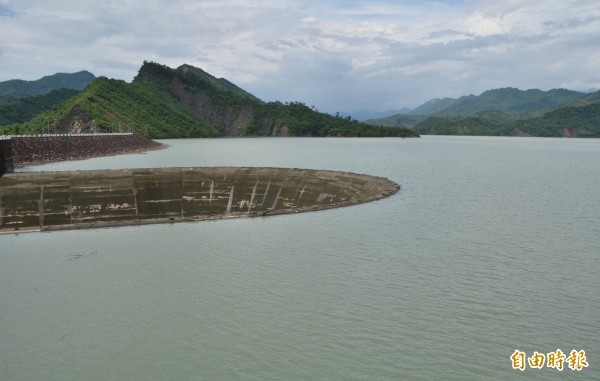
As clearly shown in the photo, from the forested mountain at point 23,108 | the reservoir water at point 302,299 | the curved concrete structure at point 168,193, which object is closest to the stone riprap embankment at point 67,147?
the curved concrete structure at point 168,193

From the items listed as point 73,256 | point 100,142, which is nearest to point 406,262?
point 73,256

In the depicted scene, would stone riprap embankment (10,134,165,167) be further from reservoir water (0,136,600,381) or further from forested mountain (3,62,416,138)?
reservoir water (0,136,600,381)

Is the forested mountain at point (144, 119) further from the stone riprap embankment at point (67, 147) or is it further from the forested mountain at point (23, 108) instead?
the forested mountain at point (23, 108)

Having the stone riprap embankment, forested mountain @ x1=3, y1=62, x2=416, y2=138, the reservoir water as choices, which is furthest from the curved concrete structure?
forested mountain @ x1=3, y1=62, x2=416, y2=138

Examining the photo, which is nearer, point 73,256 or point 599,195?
point 73,256

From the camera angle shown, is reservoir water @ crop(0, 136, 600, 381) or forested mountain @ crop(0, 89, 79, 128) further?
forested mountain @ crop(0, 89, 79, 128)

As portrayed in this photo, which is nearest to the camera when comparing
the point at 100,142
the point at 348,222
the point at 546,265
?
the point at 546,265

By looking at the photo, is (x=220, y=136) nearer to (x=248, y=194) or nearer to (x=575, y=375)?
(x=248, y=194)
